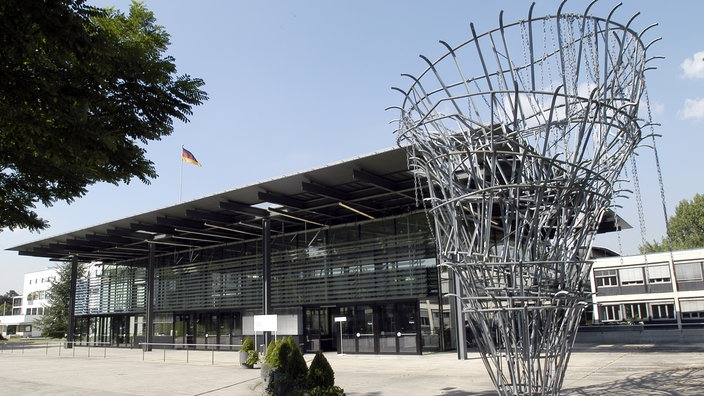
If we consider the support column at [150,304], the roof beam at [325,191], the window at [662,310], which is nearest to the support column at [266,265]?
the roof beam at [325,191]

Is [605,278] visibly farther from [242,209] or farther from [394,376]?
[394,376]

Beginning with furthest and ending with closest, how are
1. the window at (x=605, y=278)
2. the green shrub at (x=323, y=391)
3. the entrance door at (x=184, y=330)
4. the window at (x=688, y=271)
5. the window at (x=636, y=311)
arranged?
the window at (x=605, y=278), the window at (x=636, y=311), the window at (x=688, y=271), the entrance door at (x=184, y=330), the green shrub at (x=323, y=391)

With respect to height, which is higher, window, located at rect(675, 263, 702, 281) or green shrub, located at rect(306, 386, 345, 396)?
window, located at rect(675, 263, 702, 281)

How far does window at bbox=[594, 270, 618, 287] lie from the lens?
43.8 meters

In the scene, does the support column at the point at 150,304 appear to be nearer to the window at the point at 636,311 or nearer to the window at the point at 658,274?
the window at the point at 636,311

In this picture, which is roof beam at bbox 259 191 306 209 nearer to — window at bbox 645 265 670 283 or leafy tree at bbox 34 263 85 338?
window at bbox 645 265 670 283

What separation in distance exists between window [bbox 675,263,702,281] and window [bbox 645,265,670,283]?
1.03m

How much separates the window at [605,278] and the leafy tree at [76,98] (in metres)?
42.1

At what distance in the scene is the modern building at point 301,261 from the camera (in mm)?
23094

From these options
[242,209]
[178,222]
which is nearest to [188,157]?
[178,222]

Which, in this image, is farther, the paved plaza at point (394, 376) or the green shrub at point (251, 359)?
the green shrub at point (251, 359)

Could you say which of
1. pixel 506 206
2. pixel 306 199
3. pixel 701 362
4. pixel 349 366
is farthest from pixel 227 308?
pixel 506 206

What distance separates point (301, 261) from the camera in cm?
2828

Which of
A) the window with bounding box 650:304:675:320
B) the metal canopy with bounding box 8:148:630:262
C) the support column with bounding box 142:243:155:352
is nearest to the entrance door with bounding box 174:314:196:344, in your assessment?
the support column with bounding box 142:243:155:352
